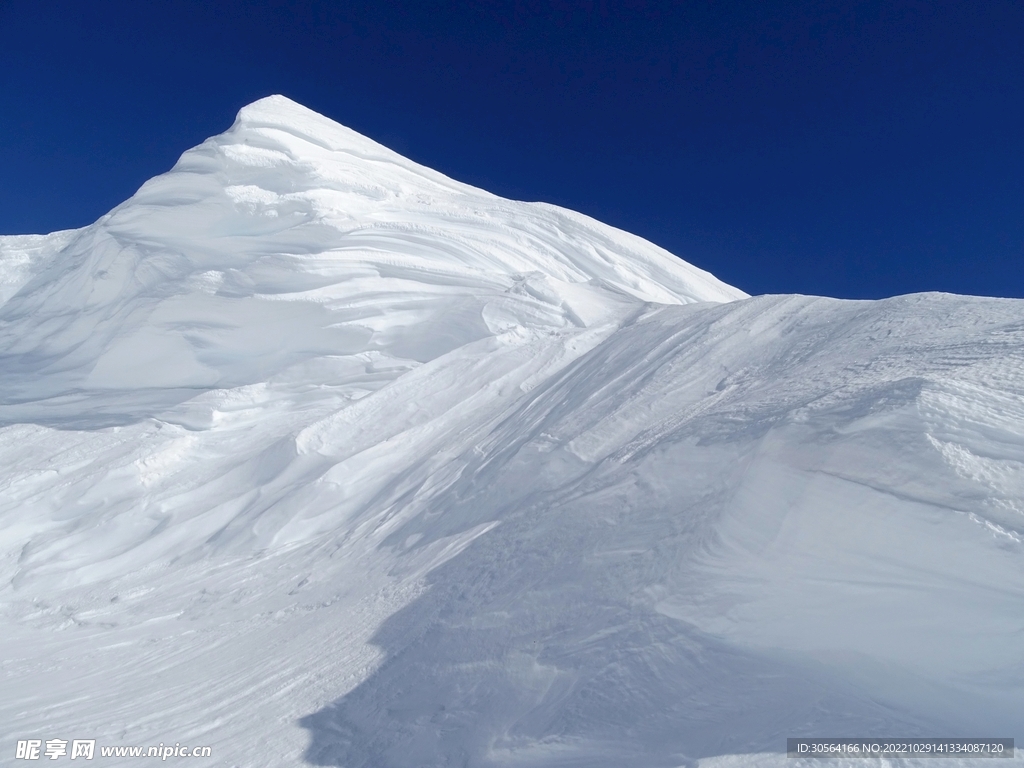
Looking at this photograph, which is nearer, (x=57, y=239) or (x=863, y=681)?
(x=863, y=681)

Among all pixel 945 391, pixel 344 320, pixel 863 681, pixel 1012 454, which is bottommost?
pixel 863 681

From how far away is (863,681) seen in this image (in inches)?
170

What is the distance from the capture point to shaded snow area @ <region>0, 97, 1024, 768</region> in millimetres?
4512

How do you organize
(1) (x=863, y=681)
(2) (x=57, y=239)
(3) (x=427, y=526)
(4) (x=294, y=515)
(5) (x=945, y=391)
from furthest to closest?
(2) (x=57, y=239) → (4) (x=294, y=515) → (3) (x=427, y=526) → (5) (x=945, y=391) → (1) (x=863, y=681)

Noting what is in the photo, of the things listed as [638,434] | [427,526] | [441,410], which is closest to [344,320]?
[441,410]

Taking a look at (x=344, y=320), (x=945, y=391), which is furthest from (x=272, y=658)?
(x=344, y=320)

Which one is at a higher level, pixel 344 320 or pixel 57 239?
pixel 57 239

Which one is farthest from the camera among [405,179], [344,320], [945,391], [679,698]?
[405,179]

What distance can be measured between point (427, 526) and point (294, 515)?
2672 millimetres

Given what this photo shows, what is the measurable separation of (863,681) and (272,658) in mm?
5161

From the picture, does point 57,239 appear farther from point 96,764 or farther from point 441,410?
point 96,764

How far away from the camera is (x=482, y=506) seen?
331 inches

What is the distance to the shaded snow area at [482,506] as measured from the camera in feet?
14.8

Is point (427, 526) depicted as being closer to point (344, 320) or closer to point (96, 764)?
point (96, 764)
